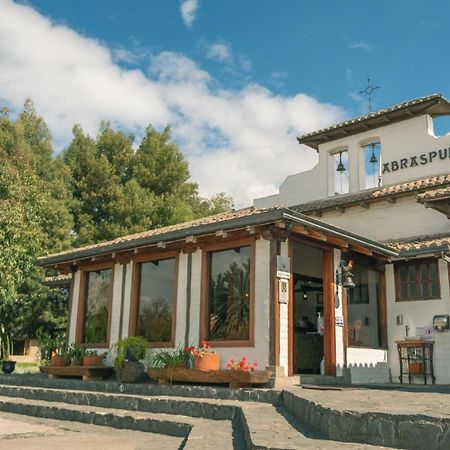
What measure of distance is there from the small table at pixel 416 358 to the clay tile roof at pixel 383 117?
6.12m

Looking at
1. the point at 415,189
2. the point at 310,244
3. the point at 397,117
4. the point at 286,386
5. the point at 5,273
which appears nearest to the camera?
the point at 286,386

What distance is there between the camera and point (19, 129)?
28.0 meters

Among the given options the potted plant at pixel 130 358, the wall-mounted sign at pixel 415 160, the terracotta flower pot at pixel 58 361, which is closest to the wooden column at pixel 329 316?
the potted plant at pixel 130 358

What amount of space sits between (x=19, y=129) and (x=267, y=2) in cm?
2198

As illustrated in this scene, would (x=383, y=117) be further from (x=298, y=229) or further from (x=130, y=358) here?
(x=130, y=358)

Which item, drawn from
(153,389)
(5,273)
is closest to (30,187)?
(5,273)

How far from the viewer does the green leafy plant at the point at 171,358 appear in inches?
371

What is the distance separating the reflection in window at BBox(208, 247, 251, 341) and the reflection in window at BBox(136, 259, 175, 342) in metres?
1.09

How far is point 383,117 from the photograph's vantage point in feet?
47.2

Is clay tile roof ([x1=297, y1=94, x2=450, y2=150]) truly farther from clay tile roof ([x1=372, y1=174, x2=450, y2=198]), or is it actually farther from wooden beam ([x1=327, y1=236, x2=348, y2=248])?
wooden beam ([x1=327, y1=236, x2=348, y2=248])

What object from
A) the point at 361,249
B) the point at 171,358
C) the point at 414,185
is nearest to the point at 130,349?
the point at 171,358

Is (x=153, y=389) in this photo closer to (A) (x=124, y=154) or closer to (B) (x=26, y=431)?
(B) (x=26, y=431)

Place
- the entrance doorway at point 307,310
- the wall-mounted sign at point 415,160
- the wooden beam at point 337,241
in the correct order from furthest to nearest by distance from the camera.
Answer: the wall-mounted sign at point 415,160 → the entrance doorway at point 307,310 → the wooden beam at point 337,241

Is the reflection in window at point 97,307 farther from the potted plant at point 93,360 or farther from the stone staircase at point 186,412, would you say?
the stone staircase at point 186,412
